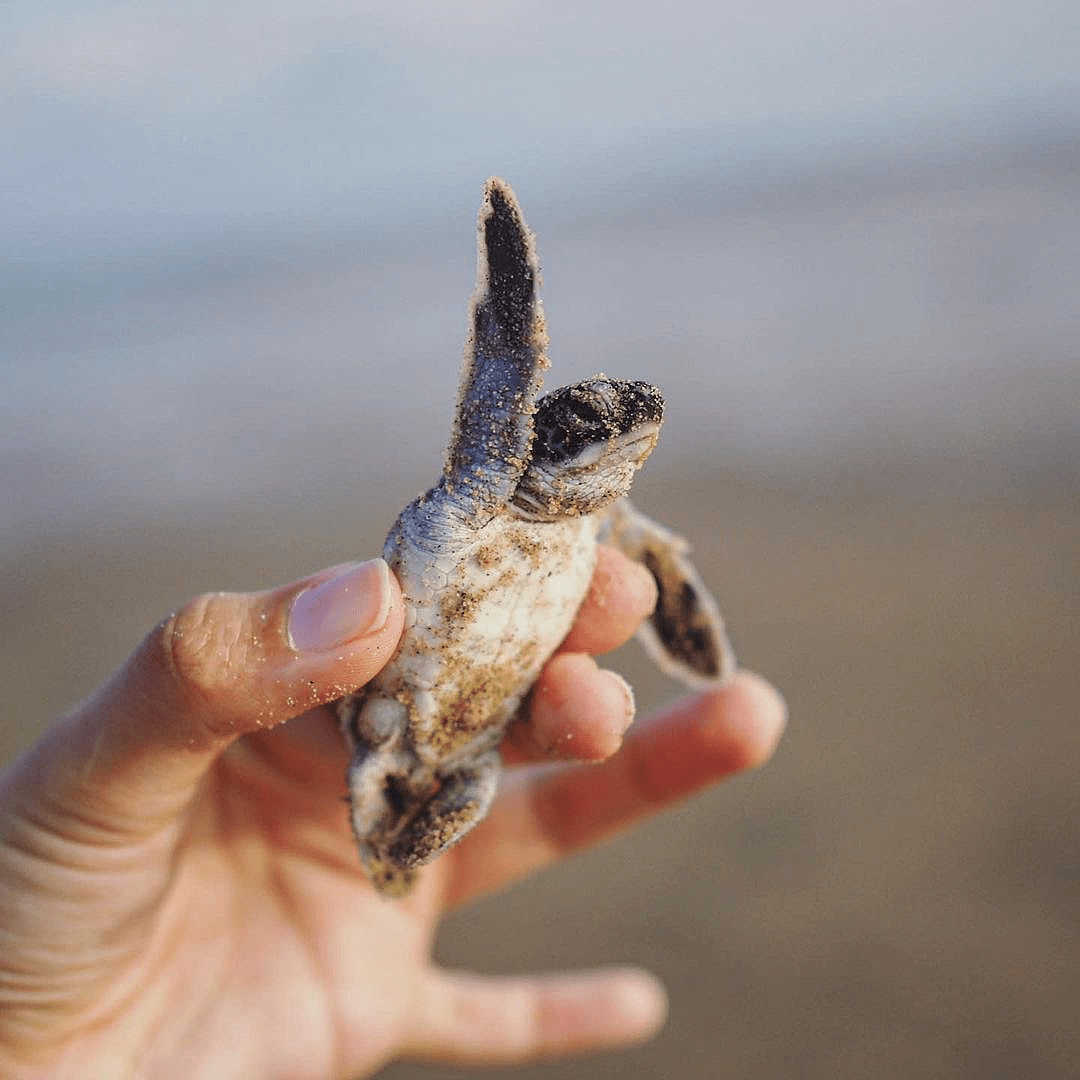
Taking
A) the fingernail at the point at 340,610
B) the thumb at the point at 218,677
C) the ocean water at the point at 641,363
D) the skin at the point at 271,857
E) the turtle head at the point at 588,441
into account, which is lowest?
the ocean water at the point at 641,363

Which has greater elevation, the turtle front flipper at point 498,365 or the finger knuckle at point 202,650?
the turtle front flipper at point 498,365

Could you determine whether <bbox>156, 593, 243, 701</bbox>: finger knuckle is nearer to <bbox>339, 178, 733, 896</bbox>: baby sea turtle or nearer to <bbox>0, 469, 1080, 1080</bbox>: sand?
<bbox>339, 178, 733, 896</bbox>: baby sea turtle

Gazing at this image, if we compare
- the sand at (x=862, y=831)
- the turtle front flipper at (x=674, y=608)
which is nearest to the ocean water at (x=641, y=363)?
the sand at (x=862, y=831)

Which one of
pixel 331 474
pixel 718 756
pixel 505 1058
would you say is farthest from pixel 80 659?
pixel 718 756

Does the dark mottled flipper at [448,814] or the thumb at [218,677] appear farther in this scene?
the dark mottled flipper at [448,814]

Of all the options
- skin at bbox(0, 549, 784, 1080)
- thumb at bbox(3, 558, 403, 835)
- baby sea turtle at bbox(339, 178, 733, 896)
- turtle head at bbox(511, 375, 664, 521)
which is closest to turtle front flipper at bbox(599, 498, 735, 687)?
skin at bbox(0, 549, 784, 1080)

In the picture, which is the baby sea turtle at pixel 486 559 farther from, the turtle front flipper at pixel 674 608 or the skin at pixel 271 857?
the turtle front flipper at pixel 674 608

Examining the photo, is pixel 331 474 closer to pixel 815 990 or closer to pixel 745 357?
pixel 745 357

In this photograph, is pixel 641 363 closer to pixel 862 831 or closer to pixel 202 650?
pixel 862 831
